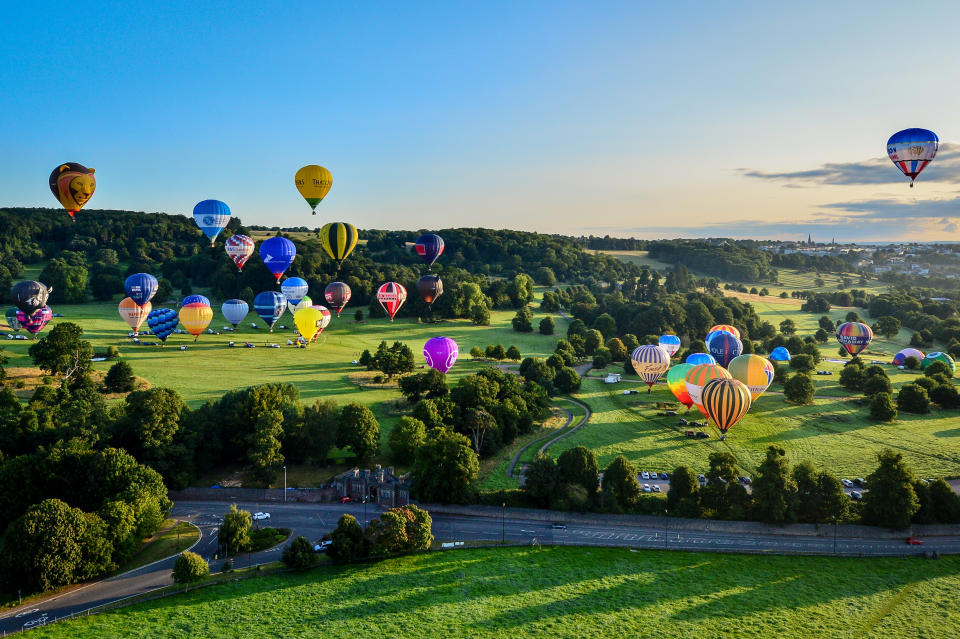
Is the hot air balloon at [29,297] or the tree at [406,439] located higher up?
the hot air balloon at [29,297]

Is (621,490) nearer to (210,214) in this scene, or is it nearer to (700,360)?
(700,360)

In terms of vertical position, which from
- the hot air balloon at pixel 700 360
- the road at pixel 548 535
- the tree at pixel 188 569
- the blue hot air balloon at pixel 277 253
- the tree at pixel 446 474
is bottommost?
the road at pixel 548 535

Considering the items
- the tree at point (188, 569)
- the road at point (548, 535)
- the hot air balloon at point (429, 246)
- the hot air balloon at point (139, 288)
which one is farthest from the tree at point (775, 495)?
the hot air balloon at point (139, 288)

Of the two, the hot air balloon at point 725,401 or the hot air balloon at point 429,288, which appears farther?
the hot air balloon at point 429,288

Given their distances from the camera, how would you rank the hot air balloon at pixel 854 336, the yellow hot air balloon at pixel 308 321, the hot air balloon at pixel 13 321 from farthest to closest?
the hot air balloon at pixel 854 336, the yellow hot air balloon at pixel 308 321, the hot air balloon at pixel 13 321

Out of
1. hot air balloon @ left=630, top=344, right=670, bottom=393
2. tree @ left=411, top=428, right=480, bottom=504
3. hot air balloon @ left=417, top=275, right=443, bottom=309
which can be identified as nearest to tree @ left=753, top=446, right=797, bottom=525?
tree @ left=411, top=428, right=480, bottom=504

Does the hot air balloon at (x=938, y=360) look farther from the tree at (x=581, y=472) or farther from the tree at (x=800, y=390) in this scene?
the tree at (x=581, y=472)

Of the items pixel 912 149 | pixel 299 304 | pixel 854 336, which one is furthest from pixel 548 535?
pixel 854 336

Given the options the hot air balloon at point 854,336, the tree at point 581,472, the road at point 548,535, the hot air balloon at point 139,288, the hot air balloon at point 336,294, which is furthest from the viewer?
the hot air balloon at point 336,294
